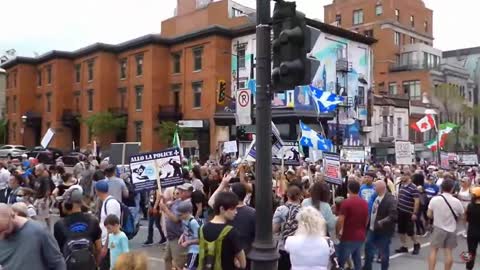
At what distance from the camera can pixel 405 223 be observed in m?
12.1

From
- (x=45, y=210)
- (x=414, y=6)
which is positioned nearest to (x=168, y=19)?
(x=414, y=6)

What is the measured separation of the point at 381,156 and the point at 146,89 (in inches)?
876

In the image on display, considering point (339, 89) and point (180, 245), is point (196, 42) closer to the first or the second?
point (339, 89)

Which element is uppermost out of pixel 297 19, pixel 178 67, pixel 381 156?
pixel 178 67

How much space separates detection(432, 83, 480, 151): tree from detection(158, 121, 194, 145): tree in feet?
101

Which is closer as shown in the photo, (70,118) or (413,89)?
(70,118)

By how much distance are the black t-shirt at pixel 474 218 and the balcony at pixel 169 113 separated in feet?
131

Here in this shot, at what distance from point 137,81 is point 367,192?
141 ft

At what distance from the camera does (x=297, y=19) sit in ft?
19.5

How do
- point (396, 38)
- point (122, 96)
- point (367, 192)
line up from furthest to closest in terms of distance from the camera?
point (396, 38) → point (122, 96) → point (367, 192)

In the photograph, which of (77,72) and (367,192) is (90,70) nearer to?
(77,72)

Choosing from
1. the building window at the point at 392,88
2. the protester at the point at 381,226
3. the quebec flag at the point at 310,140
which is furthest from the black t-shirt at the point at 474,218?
the building window at the point at 392,88

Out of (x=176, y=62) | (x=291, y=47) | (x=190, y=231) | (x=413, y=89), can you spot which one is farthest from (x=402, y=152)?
(x=413, y=89)

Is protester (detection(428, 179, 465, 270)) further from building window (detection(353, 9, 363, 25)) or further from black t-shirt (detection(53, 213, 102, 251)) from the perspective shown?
building window (detection(353, 9, 363, 25))
